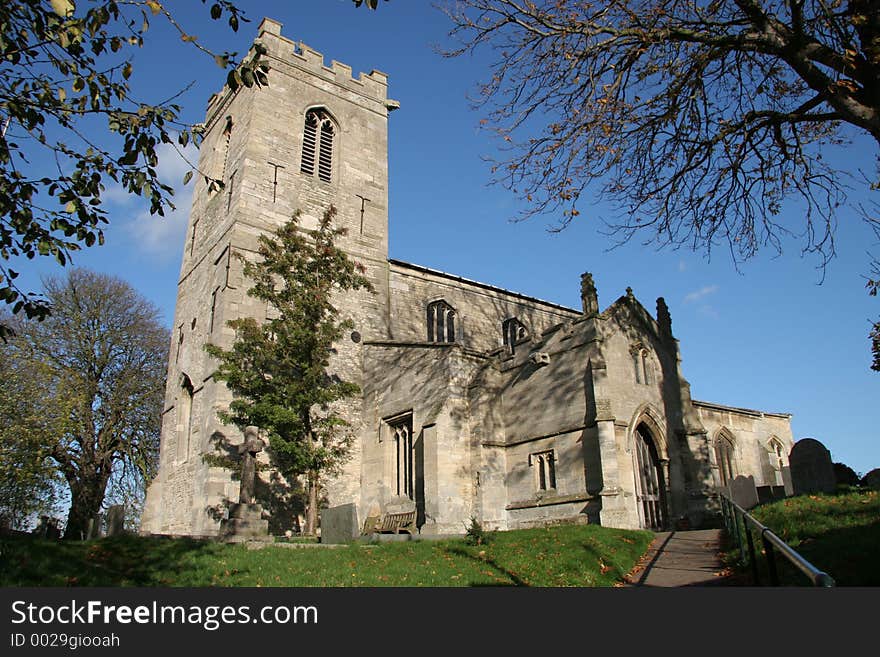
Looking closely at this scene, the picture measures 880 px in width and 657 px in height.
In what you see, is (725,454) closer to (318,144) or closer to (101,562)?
(318,144)

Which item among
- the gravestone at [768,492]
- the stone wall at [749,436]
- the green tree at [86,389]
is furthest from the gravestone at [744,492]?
the green tree at [86,389]

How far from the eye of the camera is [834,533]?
9445 millimetres

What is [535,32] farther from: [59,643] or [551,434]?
[551,434]

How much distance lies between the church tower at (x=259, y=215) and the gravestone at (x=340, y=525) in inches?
172

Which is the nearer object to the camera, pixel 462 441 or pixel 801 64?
pixel 801 64

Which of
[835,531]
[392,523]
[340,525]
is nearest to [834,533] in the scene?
[835,531]

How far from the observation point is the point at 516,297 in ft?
103

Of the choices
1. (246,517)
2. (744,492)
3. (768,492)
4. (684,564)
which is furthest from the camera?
(744,492)

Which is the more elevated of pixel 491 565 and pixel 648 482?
pixel 648 482

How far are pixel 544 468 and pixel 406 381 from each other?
16.8 ft

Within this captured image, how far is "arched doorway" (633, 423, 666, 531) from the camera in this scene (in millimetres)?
18078

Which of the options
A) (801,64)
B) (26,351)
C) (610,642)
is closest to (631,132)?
(801,64)

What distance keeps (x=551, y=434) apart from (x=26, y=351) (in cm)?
2071

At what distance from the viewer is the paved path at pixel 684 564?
9367mm
